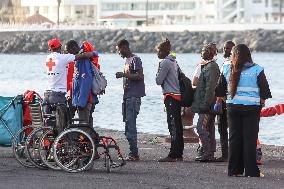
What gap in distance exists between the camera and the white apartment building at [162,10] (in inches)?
7072

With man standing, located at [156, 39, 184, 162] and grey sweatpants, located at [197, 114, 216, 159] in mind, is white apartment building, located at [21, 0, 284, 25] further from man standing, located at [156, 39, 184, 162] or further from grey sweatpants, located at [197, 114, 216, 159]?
man standing, located at [156, 39, 184, 162]

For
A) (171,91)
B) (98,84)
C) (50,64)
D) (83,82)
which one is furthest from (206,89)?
(50,64)

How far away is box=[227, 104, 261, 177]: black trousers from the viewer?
1582 cm

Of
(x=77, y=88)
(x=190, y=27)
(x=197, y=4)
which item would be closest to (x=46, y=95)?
(x=77, y=88)

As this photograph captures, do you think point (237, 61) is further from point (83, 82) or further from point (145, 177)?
point (83, 82)

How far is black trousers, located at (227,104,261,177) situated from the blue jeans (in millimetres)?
2306

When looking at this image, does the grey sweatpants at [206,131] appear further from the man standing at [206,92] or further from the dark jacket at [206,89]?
the dark jacket at [206,89]

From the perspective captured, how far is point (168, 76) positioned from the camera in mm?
17984

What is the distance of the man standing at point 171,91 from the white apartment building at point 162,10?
504 feet

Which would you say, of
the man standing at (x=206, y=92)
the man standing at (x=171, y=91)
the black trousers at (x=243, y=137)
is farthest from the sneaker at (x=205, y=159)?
the black trousers at (x=243, y=137)

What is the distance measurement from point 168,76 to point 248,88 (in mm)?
2394

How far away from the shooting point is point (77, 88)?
1717 cm

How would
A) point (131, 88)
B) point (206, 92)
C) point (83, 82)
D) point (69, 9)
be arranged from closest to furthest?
point (83, 82) → point (206, 92) → point (131, 88) → point (69, 9)

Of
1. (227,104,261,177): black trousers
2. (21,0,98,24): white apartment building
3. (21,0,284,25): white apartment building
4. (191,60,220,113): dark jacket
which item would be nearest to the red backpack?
(191,60,220,113): dark jacket
